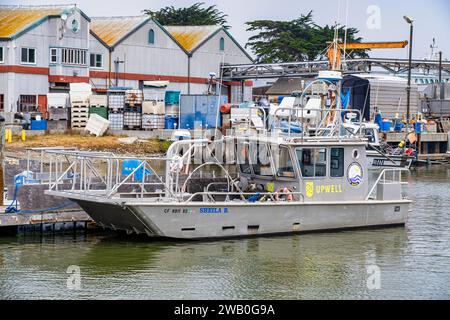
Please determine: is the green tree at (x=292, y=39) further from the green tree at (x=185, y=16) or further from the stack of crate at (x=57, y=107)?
the stack of crate at (x=57, y=107)

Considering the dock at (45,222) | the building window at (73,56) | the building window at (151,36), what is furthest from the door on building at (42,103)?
the dock at (45,222)

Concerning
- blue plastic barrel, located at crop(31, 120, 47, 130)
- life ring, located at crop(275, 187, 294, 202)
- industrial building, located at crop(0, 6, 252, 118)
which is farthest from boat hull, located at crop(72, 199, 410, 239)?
industrial building, located at crop(0, 6, 252, 118)

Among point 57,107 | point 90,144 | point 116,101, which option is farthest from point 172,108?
point 90,144

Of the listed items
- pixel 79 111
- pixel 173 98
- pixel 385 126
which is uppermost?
pixel 173 98

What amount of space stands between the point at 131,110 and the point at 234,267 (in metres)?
29.0

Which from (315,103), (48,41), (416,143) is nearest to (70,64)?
(48,41)

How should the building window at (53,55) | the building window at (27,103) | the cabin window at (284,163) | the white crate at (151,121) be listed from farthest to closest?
the building window at (53,55) < the building window at (27,103) < the white crate at (151,121) < the cabin window at (284,163)

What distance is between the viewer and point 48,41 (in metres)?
50.8

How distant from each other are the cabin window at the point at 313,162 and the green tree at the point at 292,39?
55.5 meters

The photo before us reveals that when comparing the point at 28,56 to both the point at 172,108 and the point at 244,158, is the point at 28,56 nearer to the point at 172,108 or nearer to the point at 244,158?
the point at 172,108

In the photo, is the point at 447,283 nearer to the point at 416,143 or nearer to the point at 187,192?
the point at 187,192

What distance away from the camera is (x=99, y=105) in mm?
47531

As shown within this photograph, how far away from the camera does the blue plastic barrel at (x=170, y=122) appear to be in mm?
49031

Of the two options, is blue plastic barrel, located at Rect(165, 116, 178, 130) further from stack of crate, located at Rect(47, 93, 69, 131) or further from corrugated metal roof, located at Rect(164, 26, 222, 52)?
corrugated metal roof, located at Rect(164, 26, 222, 52)
